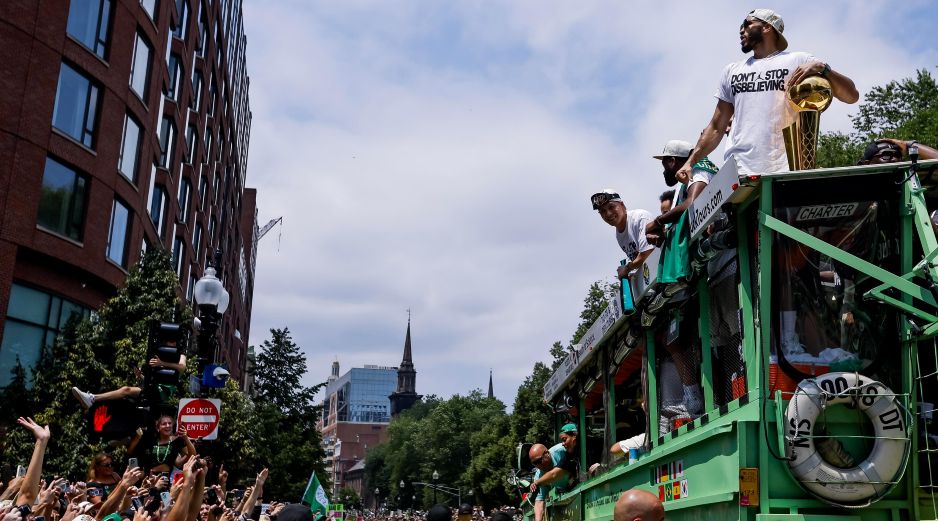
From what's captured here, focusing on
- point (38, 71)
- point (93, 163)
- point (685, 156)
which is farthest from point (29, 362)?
point (685, 156)

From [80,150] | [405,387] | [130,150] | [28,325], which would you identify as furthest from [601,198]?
[405,387]

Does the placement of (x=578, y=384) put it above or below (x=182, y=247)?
below

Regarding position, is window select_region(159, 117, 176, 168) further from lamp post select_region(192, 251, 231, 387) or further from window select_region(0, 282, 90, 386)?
lamp post select_region(192, 251, 231, 387)

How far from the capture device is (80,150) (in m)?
24.2

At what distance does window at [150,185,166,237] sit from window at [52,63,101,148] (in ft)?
20.5

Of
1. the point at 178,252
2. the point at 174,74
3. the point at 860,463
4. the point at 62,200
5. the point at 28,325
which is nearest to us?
the point at 860,463

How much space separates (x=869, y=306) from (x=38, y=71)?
2300cm

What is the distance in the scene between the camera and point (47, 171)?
76.5ft

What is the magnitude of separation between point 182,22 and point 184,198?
724 centimetres

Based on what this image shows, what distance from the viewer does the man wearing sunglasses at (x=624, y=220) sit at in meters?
7.63

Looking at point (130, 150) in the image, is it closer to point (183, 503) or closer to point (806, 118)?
point (183, 503)

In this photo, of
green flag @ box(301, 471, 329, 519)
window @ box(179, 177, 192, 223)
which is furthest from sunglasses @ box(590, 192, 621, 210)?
window @ box(179, 177, 192, 223)

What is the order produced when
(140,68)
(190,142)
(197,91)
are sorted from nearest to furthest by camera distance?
(140,68) → (190,142) → (197,91)

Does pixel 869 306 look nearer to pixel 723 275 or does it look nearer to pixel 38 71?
pixel 723 275
